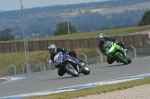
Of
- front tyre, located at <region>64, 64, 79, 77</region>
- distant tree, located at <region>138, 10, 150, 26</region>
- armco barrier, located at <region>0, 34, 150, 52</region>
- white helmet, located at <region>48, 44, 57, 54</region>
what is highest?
distant tree, located at <region>138, 10, 150, 26</region>

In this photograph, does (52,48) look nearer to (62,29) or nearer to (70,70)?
(70,70)

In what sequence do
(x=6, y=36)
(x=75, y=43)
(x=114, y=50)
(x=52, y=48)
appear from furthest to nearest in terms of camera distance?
1. (x=6, y=36)
2. (x=75, y=43)
3. (x=114, y=50)
4. (x=52, y=48)

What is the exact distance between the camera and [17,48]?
275ft

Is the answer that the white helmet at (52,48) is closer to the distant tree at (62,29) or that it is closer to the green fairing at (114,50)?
the green fairing at (114,50)

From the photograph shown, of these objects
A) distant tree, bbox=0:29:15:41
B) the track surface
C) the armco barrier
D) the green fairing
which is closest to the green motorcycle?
the green fairing

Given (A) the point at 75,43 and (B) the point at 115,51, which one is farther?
(A) the point at 75,43

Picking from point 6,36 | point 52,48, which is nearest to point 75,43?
point 52,48

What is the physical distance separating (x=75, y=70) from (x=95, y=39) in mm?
46046

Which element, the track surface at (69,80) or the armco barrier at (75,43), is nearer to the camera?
the track surface at (69,80)

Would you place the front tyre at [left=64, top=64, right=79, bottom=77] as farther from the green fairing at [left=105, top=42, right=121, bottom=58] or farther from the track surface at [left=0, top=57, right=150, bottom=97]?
the green fairing at [left=105, top=42, right=121, bottom=58]

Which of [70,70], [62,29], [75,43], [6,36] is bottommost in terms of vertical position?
[75,43]

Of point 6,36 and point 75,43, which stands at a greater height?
point 6,36

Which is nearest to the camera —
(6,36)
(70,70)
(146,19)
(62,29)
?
(70,70)

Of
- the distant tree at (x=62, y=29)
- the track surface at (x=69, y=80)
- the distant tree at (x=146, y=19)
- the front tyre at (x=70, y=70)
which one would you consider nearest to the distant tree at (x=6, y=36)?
the distant tree at (x=62, y=29)
